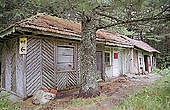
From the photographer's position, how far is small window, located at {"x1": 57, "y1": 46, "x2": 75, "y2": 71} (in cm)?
778

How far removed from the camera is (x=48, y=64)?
23.7ft

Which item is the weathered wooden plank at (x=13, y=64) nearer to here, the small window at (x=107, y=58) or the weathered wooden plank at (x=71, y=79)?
the weathered wooden plank at (x=71, y=79)

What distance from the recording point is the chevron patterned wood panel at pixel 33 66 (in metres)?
6.55

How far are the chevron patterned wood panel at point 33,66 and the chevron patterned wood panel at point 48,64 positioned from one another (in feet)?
0.78

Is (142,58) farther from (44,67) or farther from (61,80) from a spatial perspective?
(44,67)

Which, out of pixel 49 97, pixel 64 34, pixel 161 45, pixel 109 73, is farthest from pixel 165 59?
pixel 49 97

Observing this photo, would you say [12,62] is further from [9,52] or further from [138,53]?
[138,53]

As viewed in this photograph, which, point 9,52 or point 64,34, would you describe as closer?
point 64,34

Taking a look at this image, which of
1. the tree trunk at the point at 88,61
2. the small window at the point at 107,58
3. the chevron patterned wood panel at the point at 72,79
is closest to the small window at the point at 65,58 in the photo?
the chevron patterned wood panel at the point at 72,79

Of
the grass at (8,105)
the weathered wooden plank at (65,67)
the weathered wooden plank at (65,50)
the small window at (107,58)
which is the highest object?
the weathered wooden plank at (65,50)

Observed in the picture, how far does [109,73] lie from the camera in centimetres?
1166

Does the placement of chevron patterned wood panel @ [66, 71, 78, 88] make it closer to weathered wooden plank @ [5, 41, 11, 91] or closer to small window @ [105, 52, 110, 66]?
weathered wooden plank @ [5, 41, 11, 91]

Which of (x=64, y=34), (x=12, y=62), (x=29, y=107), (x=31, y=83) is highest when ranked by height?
(x=64, y=34)

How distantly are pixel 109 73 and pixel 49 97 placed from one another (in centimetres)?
640
